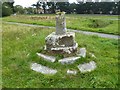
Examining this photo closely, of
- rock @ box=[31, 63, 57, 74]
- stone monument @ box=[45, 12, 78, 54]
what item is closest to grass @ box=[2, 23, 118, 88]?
rock @ box=[31, 63, 57, 74]

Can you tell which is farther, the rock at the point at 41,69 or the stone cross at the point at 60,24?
the stone cross at the point at 60,24

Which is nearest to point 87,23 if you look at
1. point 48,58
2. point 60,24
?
point 60,24

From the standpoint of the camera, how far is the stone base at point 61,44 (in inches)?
512

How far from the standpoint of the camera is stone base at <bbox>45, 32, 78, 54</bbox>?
13.0 metres

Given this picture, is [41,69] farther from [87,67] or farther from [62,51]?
[87,67]

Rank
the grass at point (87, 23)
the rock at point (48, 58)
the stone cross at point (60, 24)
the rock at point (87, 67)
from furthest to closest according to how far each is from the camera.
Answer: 1. the grass at point (87, 23)
2. the stone cross at point (60, 24)
3. the rock at point (48, 58)
4. the rock at point (87, 67)

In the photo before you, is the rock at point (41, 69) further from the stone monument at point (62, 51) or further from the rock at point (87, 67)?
the rock at point (87, 67)

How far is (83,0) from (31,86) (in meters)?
50.9

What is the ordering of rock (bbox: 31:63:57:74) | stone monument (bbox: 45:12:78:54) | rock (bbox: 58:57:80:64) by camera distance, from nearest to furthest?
rock (bbox: 31:63:57:74)
rock (bbox: 58:57:80:64)
stone monument (bbox: 45:12:78:54)

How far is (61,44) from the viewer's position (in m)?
13.3

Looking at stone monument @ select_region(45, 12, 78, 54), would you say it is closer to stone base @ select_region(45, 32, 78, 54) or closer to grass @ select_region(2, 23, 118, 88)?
stone base @ select_region(45, 32, 78, 54)

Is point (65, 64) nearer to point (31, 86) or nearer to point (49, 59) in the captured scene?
point (49, 59)

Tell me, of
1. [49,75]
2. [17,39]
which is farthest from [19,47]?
[49,75]

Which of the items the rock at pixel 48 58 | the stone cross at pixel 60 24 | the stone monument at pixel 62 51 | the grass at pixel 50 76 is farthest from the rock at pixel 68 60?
the stone cross at pixel 60 24
